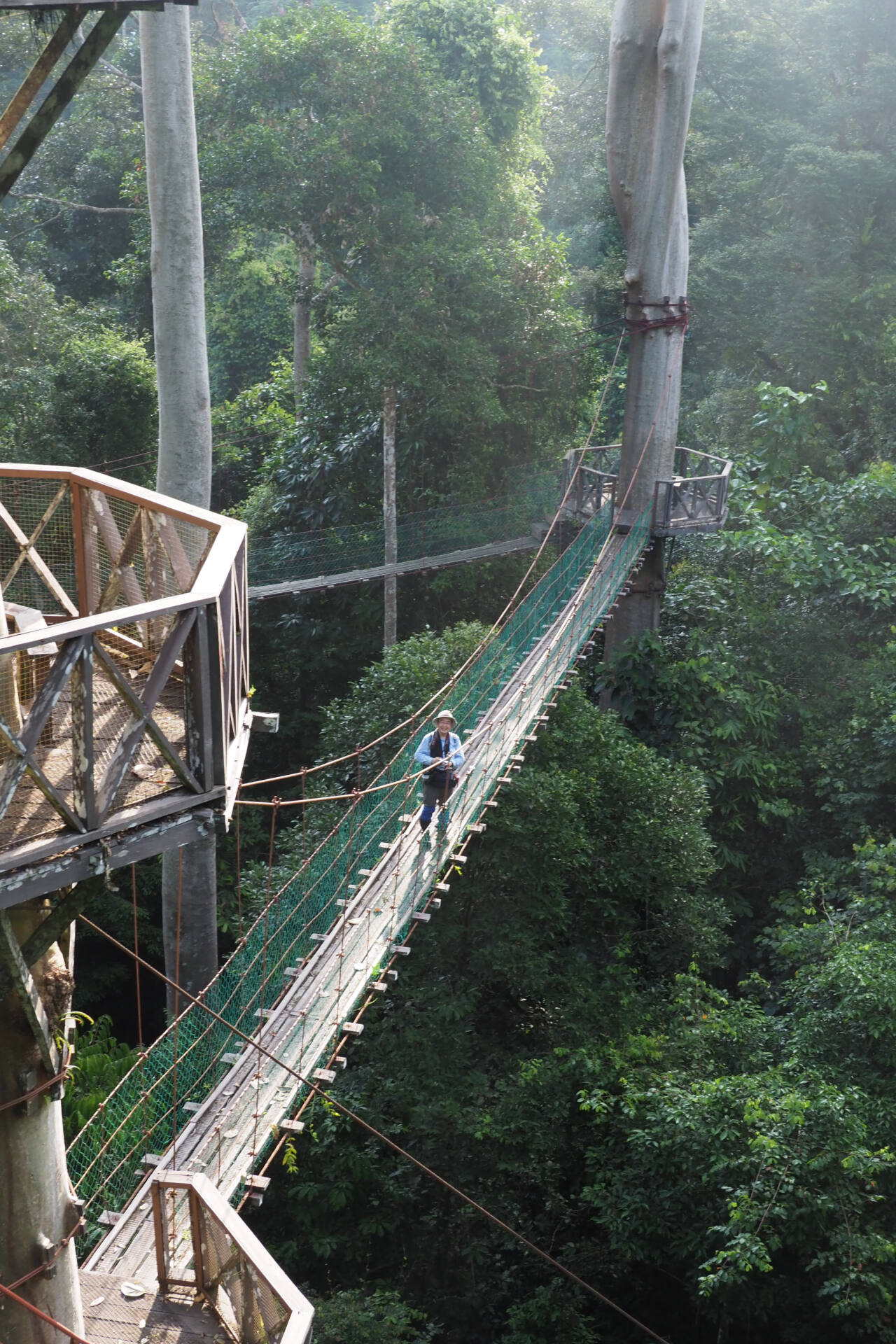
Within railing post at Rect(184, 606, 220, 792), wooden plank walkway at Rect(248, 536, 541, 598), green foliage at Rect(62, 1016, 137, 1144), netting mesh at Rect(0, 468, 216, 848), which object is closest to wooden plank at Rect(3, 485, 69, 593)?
netting mesh at Rect(0, 468, 216, 848)

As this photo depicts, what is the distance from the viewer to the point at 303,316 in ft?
38.1

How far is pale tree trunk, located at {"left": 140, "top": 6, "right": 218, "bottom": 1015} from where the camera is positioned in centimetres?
559

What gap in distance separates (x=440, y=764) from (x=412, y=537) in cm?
483

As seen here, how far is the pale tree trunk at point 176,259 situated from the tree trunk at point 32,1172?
121 inches

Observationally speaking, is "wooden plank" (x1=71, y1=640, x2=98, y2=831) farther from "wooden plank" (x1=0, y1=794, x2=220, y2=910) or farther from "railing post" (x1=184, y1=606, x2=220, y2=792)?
"railing post" (x1=184, y1=606, x2=220, y2=792)

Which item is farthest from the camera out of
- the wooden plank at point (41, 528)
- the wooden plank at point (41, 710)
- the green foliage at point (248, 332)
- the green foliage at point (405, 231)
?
the green foliage at point (248, 332)

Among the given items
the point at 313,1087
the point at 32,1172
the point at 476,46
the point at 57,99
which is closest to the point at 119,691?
the point at 32,1172

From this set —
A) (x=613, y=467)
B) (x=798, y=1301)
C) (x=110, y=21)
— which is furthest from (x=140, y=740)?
(x=613, y=467)

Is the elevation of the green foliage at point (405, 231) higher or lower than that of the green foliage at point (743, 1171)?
higher

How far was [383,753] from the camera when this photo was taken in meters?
6.97

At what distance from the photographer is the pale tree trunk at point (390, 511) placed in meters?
9.32

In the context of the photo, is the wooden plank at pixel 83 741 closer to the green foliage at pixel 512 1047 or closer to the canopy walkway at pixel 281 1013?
the canopy walkway at pixel 281 1013

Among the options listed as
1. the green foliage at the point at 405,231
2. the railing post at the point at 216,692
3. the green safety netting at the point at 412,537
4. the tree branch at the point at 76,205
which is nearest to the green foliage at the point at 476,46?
the green foliage at the point at 405,231

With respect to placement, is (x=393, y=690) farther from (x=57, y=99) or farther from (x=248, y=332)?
(x=248, y=332)
